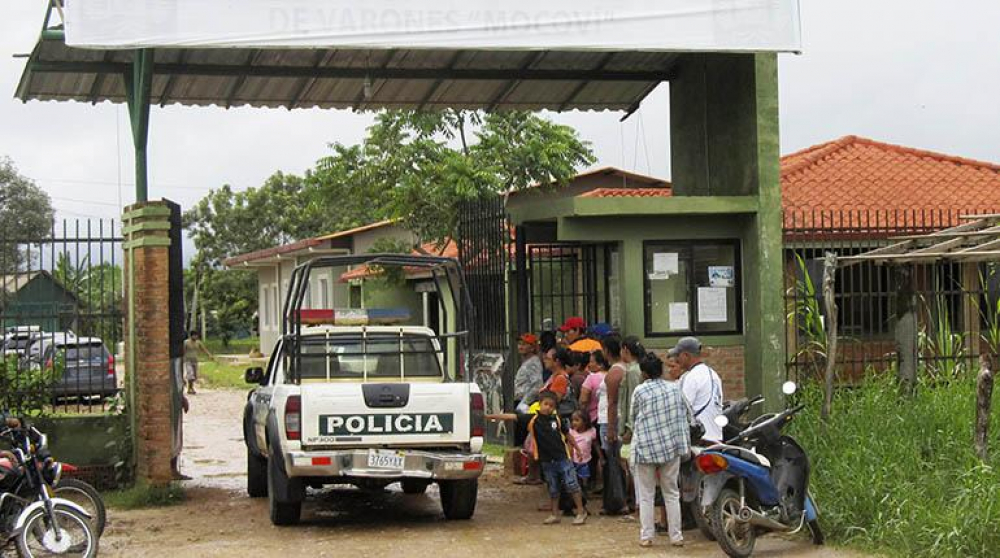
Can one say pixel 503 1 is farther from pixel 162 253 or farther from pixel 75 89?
pixel 75 89

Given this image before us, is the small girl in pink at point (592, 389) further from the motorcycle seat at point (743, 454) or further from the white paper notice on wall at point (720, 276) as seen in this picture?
the white paper notice on wall at point (720, 276)

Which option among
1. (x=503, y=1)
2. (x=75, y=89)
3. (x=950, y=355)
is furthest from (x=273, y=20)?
(x=950, y=355)

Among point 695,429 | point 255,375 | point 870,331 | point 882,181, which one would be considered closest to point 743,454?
point 695,429

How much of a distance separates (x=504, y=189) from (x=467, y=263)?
393 inches

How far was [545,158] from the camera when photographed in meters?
26.6

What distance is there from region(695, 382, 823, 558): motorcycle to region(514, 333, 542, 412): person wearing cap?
3506mm

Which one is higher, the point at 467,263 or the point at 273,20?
the point at 273,20

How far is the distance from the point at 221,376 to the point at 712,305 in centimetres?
2621

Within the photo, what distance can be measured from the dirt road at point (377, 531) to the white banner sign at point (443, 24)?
4.42 meters

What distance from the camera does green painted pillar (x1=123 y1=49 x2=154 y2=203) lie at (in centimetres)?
1388

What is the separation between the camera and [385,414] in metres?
11.2

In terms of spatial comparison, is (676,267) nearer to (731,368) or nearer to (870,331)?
(731,368)

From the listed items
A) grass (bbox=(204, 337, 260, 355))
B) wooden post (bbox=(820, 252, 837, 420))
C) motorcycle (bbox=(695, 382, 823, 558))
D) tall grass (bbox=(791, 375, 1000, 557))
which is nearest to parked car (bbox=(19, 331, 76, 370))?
motorcycle (bbox=(695, 382, 823, 558))

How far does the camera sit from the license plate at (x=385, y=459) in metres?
11.1
